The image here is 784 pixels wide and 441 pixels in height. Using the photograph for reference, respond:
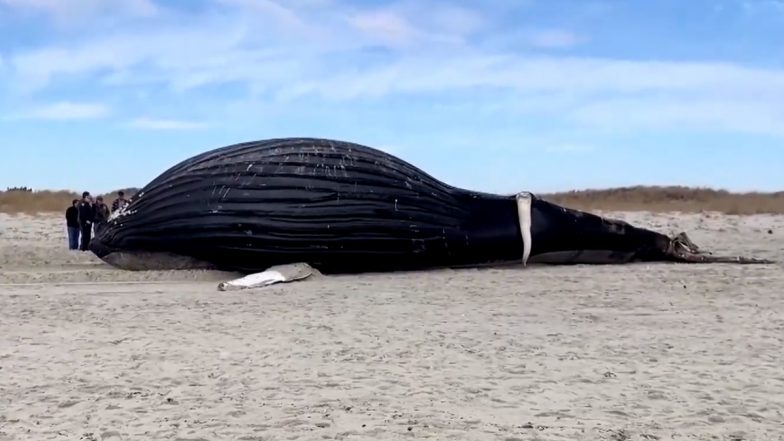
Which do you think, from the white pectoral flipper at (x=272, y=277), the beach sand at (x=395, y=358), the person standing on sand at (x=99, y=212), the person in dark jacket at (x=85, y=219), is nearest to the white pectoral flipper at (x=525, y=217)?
the beach sand at (x=395, y=358)

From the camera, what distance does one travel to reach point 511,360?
20.1 ft

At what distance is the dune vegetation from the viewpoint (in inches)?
1233

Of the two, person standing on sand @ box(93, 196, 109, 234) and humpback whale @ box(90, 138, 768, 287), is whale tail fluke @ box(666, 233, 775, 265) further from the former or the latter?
person standing on sand @ box(93, 196, 109, 234)

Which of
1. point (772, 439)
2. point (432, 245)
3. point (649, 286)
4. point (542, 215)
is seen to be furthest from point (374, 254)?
point (772, 439)

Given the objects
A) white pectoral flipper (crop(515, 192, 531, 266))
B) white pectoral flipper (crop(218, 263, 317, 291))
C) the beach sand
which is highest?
white pectoral flipper (crop(515, 192, 531, 266))

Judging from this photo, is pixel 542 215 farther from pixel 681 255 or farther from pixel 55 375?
pixel 55 375

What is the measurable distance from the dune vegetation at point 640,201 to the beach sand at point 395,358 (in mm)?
20546

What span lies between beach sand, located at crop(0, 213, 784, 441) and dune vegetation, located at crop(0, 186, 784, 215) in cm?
→ 2055

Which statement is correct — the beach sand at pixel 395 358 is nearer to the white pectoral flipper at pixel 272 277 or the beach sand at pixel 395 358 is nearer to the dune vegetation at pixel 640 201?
the white pectoral flipper at pixel 272 277

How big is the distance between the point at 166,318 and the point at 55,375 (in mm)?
2126

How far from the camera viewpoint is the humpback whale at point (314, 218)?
10.5m

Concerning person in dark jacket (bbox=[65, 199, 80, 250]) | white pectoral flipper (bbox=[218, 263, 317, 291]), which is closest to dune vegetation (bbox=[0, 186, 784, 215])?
person in dark jacket (bbox=[65, 199, 80, 250])

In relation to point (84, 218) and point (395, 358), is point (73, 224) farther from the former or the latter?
point (395, 358)

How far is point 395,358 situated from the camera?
20.1ft
